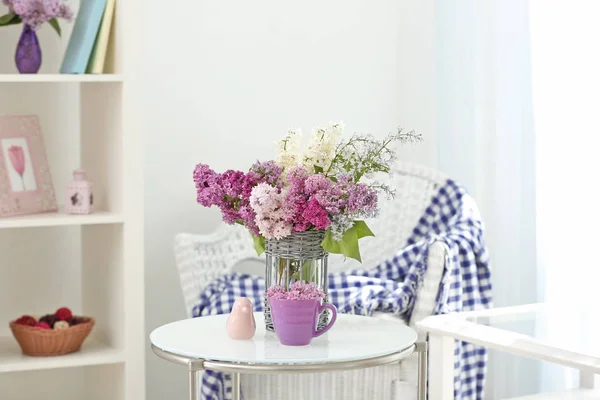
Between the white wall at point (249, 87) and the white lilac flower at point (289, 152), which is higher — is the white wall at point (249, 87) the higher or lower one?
the higher one

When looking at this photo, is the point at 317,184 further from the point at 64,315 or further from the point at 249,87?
the point at 249,87

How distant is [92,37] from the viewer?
2395 mm

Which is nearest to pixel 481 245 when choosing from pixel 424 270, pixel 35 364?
pixel 424 270

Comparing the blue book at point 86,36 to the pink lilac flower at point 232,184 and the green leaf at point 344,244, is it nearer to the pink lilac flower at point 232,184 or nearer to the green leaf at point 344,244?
the pink lilac flower at point 232,184

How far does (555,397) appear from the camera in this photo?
6.69ft

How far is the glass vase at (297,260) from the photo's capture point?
1.80m

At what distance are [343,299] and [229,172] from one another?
0.79m

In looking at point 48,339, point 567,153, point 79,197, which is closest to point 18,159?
point 79,197

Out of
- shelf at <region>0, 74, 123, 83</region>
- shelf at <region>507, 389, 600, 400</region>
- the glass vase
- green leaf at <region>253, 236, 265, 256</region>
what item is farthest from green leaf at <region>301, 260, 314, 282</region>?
shelf at <region>0, 74, 123, 83</region>

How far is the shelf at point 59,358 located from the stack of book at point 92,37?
0.73m

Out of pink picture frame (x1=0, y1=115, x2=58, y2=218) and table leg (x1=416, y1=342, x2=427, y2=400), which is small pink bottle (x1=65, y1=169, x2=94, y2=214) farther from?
table leg (x1=416, y1=342, x2=427, y2=400)

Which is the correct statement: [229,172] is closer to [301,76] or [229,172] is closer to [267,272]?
[267,272]

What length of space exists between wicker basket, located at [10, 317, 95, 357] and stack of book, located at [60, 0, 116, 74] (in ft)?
2.16

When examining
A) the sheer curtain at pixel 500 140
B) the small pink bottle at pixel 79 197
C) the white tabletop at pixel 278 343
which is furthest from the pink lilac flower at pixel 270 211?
the sheer curtain at pixel 500 140
